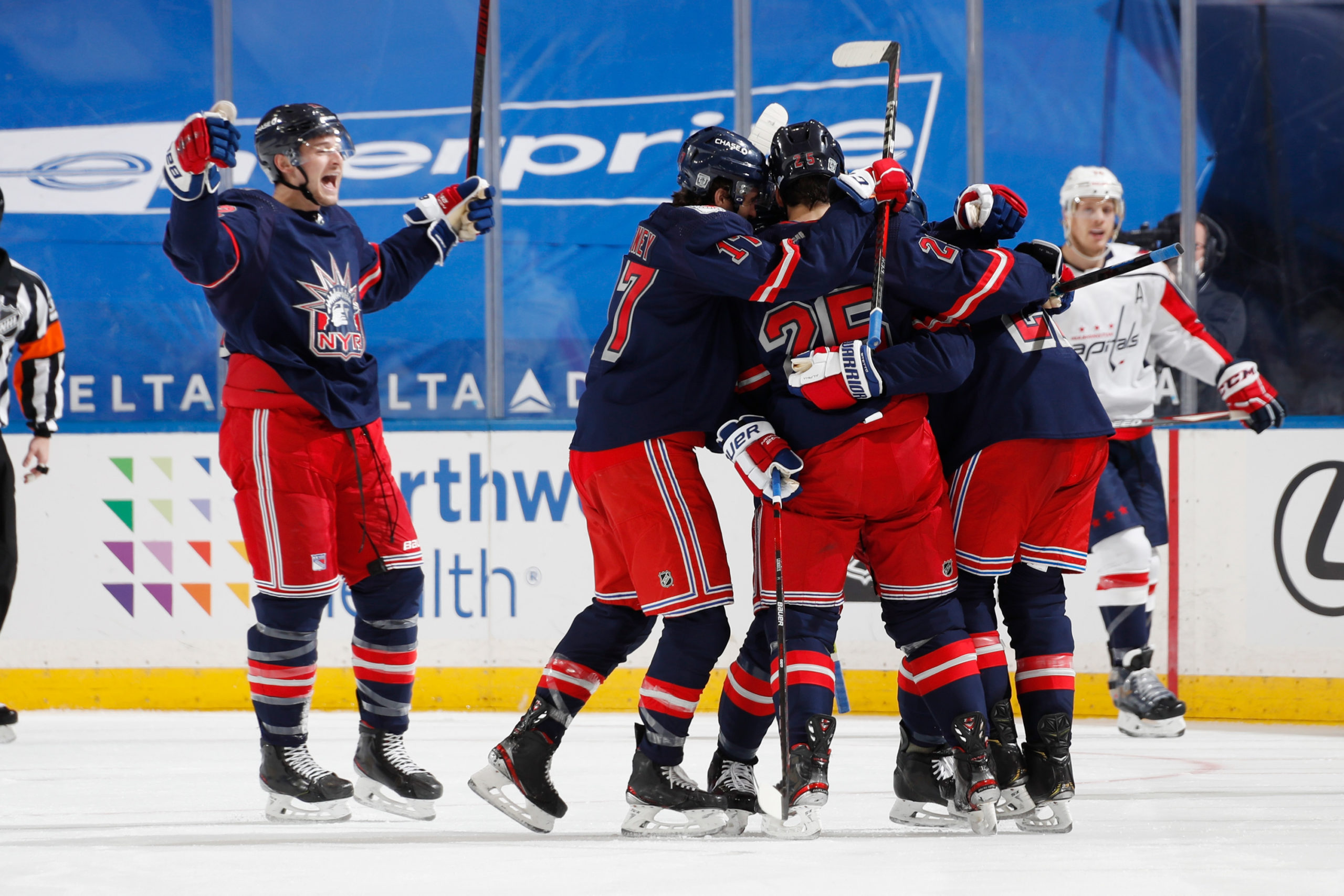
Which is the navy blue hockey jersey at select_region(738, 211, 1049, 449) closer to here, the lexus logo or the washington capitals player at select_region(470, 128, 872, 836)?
the washington capitals player at select_region(470, 128, 872, 836)

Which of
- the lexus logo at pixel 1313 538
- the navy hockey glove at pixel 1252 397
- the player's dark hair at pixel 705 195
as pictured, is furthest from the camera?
the lexus logo at pixel 1313 538

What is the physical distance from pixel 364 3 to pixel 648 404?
3.18 metres

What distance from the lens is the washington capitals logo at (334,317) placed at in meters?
2.73

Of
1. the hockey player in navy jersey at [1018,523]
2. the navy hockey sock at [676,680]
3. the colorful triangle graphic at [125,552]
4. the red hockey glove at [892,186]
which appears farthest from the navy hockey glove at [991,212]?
the colorful triangle graphic at [125,552]

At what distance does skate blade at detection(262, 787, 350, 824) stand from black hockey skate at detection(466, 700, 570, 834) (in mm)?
359

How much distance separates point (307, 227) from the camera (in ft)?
9.11

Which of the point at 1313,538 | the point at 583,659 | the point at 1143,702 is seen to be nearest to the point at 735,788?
the point at 583,659

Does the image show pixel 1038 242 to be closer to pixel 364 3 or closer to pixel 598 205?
pixel 598 205

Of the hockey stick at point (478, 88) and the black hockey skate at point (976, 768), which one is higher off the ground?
the hockey stick at point (478, 88)

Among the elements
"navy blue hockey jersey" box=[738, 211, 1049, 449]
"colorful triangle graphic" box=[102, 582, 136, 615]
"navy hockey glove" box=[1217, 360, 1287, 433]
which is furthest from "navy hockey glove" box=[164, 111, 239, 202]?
"navy hockey glove" box=[1217, 360, 1287, 433]

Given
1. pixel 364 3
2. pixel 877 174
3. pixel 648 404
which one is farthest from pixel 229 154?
pixel 364 3

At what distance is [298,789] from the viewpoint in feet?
8.91

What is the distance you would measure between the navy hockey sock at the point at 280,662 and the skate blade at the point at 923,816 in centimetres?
118

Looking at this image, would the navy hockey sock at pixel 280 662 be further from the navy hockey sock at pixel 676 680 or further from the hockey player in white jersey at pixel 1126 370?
the hockey player in white jersey at pixel 1126 370
